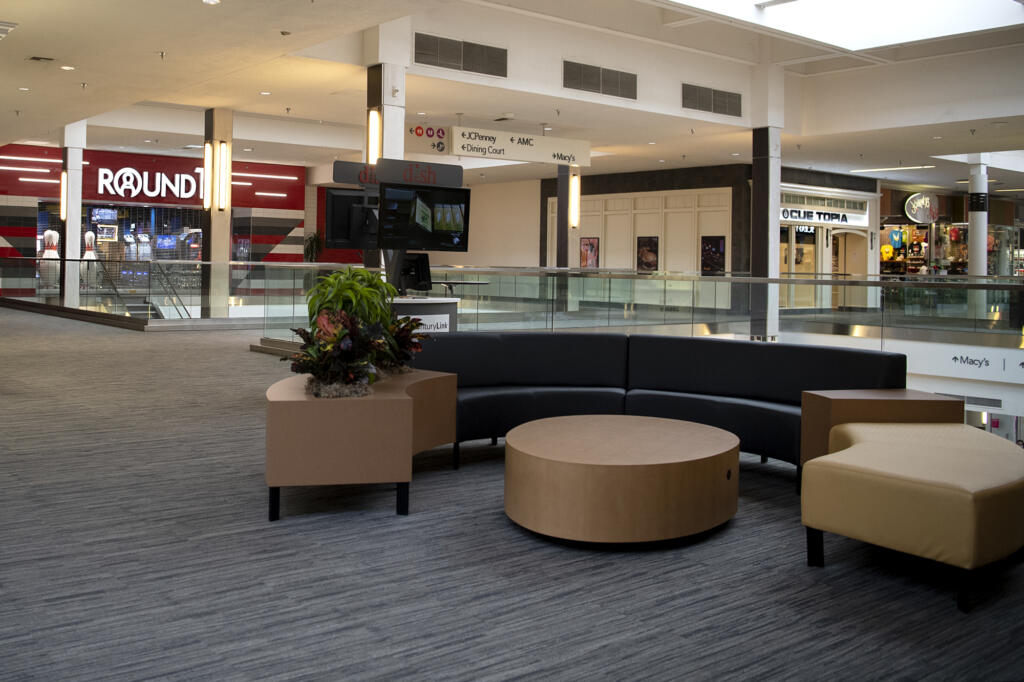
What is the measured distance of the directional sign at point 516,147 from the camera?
46.0 ft

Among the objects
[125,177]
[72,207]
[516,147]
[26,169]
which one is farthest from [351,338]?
[26,169]

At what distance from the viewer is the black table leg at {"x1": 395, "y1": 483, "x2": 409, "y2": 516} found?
14.2 ft

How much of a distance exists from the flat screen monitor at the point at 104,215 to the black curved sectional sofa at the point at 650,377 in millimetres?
20610

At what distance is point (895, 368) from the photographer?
4.95 m

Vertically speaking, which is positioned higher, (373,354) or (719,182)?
(719,182)

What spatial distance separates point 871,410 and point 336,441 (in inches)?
105

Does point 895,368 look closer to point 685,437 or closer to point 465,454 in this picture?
point 685,437

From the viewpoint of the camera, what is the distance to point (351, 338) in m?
4.46

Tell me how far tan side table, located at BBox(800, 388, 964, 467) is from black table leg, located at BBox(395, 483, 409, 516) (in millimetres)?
2060

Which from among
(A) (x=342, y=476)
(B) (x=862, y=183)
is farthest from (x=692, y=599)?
(B) (x=862, y=183)

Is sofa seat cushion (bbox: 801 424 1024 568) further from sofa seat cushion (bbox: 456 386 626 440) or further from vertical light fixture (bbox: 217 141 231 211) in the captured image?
vertical light fixture (bbox: 217 141 231 211)

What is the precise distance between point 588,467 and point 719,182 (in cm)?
1835

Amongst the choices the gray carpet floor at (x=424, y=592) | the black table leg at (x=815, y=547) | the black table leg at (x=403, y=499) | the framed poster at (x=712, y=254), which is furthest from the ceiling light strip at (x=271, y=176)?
the black table leg at (x=815, y=547)

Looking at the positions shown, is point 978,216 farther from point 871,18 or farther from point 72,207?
point 72,207
